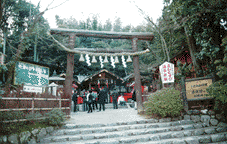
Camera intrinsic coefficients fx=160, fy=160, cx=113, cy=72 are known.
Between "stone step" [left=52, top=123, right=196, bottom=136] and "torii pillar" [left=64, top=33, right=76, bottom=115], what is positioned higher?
"torii pillar" [left=64, top=33, right=76, bottom=115]

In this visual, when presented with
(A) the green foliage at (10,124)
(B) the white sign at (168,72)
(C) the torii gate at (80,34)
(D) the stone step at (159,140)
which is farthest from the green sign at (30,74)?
(B) the white sign at (168,72)

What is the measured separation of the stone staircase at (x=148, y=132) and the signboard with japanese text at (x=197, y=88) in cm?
101

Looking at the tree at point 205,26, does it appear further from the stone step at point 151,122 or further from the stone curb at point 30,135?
the stone curb at point 30,135

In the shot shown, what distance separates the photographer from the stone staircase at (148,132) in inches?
223

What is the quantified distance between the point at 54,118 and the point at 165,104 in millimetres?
4963

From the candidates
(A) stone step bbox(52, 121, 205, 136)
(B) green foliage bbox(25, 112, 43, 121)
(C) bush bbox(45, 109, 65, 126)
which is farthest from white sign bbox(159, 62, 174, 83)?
(B) green foliage bbox(25, 112, 43, 121)

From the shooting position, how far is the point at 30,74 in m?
10.8

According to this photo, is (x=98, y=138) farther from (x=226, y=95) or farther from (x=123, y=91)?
(x=123, y=91)

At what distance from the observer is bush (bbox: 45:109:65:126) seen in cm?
670

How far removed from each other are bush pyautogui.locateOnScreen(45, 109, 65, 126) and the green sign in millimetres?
4087

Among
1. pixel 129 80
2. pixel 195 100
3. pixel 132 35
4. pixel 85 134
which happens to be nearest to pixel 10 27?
pixel 129 80

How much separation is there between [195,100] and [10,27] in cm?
2554

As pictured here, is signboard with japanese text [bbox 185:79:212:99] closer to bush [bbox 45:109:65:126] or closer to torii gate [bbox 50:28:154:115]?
torii gate [bbox 50:28:154:115]

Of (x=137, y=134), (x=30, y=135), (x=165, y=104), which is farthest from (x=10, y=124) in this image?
(x=165, y=104)
